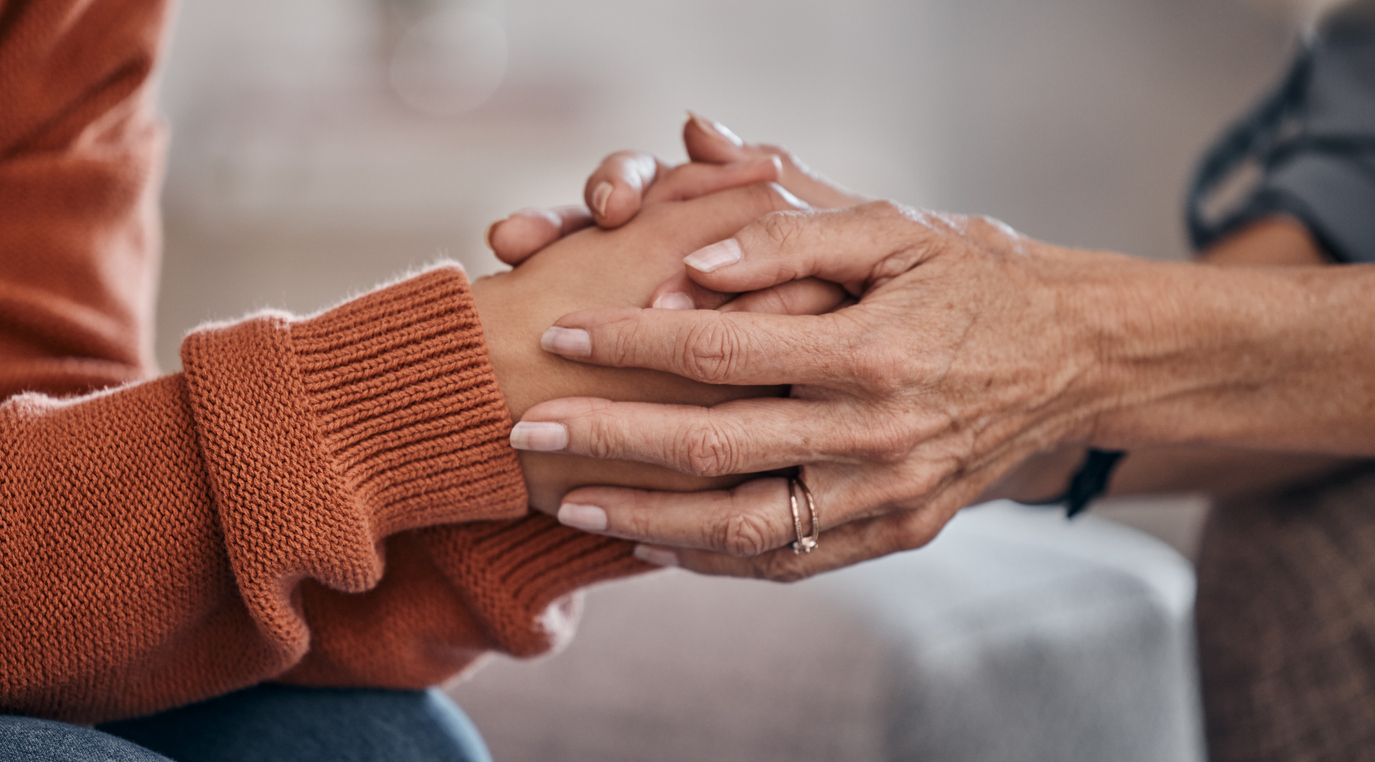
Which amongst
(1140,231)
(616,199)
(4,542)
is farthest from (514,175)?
(4,542)

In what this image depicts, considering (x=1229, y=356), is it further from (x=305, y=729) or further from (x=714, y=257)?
(x=305, y=729)

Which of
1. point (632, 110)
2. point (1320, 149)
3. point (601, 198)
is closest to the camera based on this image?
point (601, 198)

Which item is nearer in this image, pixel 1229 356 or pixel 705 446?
pixel 705 446

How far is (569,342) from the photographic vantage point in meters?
0.57

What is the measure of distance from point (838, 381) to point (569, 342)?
17cm

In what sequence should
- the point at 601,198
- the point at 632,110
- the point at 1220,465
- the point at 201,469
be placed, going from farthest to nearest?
the point at 632,110, the point at 1220,465, the point at 601,198, the point at 201,469

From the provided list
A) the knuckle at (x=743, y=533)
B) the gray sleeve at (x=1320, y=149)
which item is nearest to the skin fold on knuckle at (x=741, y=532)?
the knuckle at (x=743, y=533)

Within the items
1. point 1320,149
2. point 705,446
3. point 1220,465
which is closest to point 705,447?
point 705,446

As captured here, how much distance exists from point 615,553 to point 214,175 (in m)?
2.15

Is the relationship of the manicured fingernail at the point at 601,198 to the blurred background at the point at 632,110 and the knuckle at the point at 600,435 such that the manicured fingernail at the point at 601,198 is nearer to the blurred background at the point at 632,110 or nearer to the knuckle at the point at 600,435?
the knuckle at the point at 600,435

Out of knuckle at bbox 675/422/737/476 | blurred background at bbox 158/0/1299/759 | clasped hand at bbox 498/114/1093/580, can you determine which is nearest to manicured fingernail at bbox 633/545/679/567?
clasped hand at bbox 498/114/1093/580

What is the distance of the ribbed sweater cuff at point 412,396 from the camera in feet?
1.79

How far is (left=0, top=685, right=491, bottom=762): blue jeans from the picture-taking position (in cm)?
59

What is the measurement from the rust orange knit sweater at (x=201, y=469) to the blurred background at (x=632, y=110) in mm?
1563
